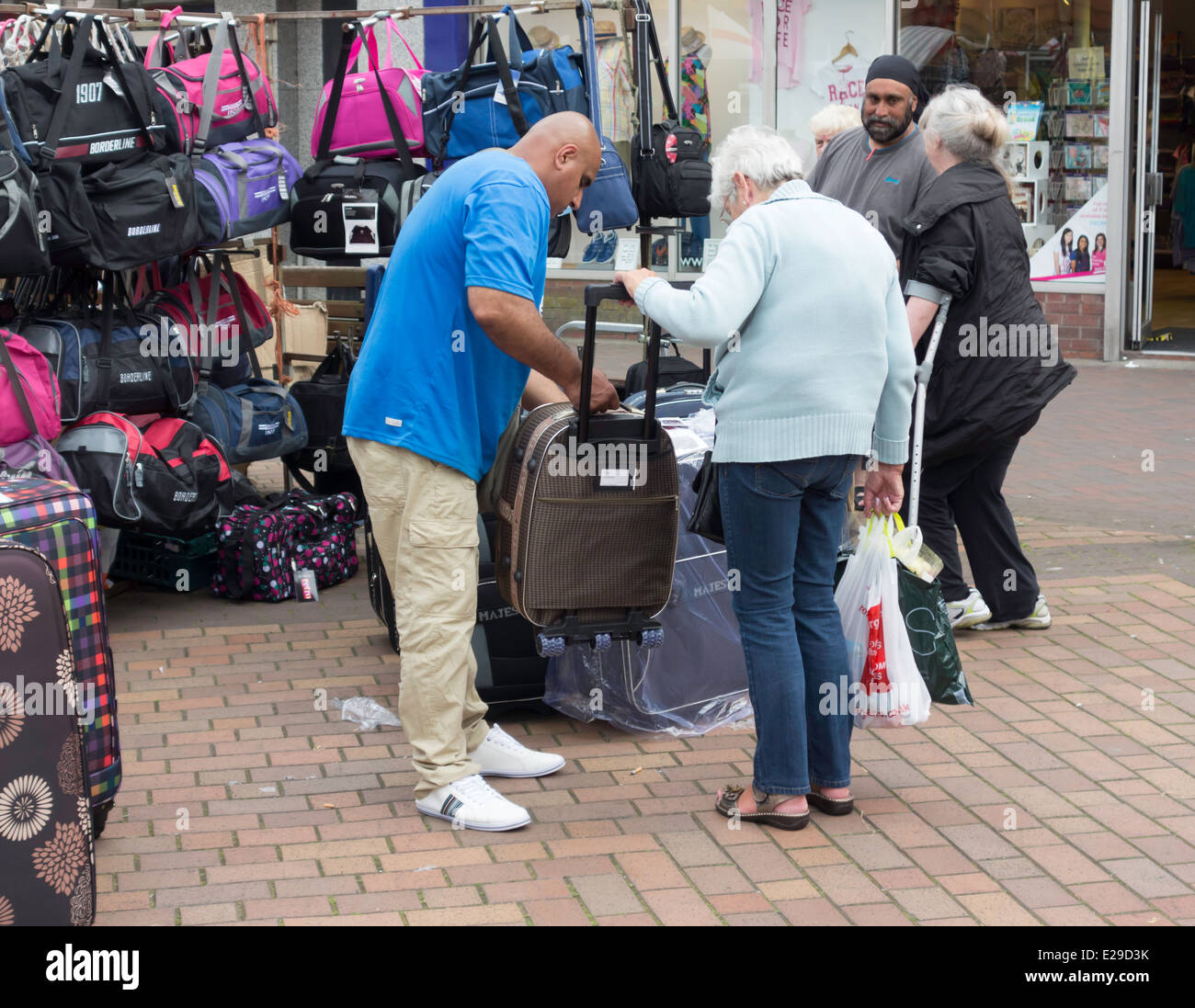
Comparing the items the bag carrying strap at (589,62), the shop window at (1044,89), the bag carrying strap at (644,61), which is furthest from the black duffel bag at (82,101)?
the shop window at (1044,89)

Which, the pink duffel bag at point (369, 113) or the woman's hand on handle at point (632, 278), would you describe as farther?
the pink duffel bag at point (369, 113)

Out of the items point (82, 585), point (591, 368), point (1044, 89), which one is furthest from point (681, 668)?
point (1044, 89)

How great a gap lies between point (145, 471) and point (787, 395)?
9.42ft

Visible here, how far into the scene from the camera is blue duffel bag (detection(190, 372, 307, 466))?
6.21 meters

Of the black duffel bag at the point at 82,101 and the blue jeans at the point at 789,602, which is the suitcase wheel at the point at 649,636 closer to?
the blue jeans at the point at 789,602

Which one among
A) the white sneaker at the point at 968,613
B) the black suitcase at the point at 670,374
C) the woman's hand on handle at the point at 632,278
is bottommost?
the white sneaker at the point at 968,613

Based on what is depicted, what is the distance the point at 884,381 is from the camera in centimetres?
392

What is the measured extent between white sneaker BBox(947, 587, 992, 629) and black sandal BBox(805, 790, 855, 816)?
5.68 feet

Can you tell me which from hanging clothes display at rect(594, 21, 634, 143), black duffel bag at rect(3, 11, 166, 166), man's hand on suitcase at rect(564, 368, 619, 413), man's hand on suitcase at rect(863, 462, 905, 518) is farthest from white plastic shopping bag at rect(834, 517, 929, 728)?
hanging clothes display at rect(594, 21, 634, 143)

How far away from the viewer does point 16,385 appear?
5184mm

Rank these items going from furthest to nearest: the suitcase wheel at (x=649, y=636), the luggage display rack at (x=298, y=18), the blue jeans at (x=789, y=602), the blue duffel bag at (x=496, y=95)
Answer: the luggage display rack at (x=298, y=18) → the blue duffel bag at (x=496, y=95) → the suitcase wheel at (x=649, y=636) → the blue jeans at (x=789, y=602)

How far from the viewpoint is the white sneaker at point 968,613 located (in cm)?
566

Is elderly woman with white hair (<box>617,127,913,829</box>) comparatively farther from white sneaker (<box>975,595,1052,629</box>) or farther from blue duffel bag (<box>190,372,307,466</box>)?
blue duffel bag (<box>190,372,307,466</box>)

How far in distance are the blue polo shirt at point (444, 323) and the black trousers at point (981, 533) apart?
218 cm
